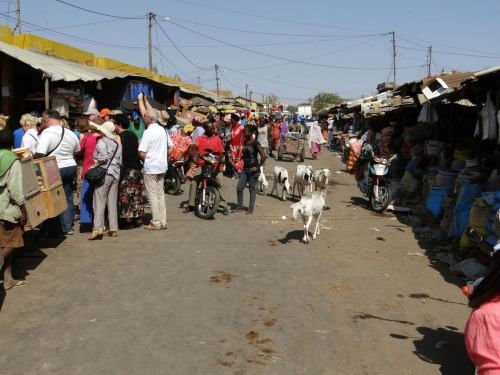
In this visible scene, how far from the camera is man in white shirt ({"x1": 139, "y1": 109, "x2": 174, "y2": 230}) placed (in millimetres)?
8727

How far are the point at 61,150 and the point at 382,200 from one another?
7235 mm

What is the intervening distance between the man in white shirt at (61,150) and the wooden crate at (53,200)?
634 millimetres

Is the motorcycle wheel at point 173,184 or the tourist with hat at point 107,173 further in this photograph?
the motorcycle wheel at point 173,184

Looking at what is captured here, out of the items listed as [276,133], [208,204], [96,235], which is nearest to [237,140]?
[208,204]

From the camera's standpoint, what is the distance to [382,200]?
11805 mm

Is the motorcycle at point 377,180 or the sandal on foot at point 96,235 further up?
the motorcycle at point 377,180

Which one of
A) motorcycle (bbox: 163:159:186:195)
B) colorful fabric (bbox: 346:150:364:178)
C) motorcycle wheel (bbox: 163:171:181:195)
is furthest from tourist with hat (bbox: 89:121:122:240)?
colorful fabric (bbox: 346:150:364:178)

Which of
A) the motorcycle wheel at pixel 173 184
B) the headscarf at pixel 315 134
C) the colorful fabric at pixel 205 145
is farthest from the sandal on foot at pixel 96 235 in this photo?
the headscarf at pixel 315 134

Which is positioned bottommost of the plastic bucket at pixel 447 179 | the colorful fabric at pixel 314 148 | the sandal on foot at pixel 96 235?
the sandal on foot at pixel 96 235

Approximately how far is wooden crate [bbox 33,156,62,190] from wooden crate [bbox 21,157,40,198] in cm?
24

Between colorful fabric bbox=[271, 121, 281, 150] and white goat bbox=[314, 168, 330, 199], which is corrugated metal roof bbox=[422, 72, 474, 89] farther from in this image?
colorful fabric bbox=[271, 121, 281, 150]

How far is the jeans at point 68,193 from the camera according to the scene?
312 inches

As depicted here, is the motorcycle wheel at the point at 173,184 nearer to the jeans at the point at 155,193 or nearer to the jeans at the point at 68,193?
the jeans at the point at 155,193

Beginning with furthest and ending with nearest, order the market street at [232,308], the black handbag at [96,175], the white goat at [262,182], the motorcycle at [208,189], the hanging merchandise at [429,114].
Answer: the white goat at [262,182]
the hanging merchandise at [429,114]
the motorcycle at [208,189]
the black handbag at [96,175]
the market street at [232,308]
